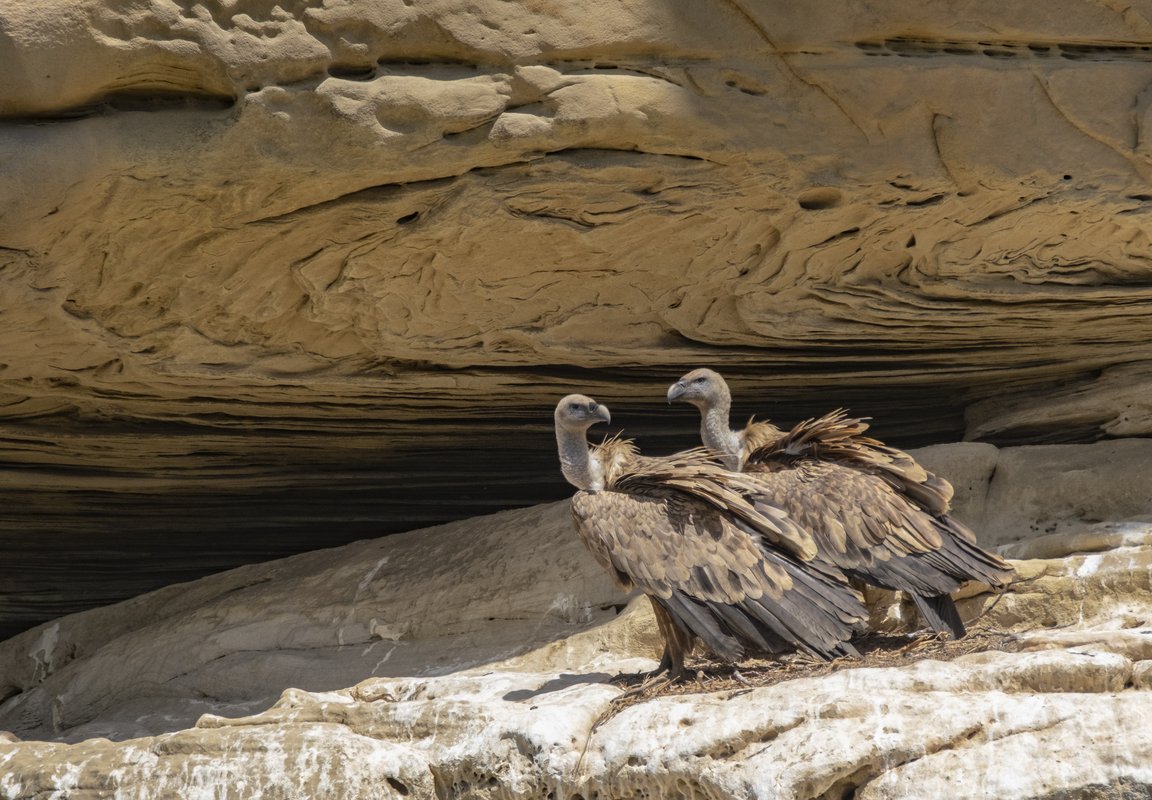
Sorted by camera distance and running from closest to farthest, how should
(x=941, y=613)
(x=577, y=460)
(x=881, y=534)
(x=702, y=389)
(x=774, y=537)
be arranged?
(x=774, y=537)
(x=941, y=613)
(x=881, y=534)
(x=577, y=460)
(x=702, y=389)

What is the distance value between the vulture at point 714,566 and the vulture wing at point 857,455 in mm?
553

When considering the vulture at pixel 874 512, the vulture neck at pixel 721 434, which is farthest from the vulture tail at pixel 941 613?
the vulture neck at pixel 721 434

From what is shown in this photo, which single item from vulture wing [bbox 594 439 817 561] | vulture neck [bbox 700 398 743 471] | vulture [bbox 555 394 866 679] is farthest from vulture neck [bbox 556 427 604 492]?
vulture neck [bbox 700 398 743 471]

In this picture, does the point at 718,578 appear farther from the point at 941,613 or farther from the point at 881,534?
the point at 941,613

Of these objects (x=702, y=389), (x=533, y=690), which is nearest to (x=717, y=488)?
(x=702, y=389)

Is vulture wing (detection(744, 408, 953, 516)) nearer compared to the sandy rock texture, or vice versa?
the sandy rock texture

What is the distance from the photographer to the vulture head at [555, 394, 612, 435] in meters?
6.98

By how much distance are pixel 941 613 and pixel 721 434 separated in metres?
1.48

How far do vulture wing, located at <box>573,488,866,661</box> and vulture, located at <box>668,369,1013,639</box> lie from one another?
28cm

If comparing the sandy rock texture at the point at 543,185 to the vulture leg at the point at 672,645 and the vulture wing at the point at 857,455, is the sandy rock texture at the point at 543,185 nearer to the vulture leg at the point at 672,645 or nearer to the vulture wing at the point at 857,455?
the vulture wing at the point at 857,455

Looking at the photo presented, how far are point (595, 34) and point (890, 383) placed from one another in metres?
2.88

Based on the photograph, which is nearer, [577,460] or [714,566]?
[714,566]

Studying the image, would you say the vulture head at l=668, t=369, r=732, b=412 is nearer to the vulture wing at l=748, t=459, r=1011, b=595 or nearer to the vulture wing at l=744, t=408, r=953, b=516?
the vulture wing at l=744, t=408, r=953, b=516

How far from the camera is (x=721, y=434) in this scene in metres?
7.50
